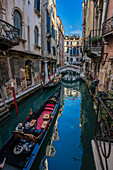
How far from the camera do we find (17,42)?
5.71 meters

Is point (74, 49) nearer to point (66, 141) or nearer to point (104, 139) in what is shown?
point (66, 141)

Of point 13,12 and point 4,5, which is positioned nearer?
point 4,5

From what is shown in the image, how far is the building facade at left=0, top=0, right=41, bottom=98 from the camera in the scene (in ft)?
17.9

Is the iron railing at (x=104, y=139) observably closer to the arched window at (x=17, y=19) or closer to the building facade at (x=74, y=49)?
the arched window at (x=17, y=19)

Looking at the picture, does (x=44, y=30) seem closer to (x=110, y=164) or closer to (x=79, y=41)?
(x=110, y=164)

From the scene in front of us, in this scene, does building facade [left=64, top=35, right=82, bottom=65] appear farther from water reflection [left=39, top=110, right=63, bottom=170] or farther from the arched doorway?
water reflection [left=39, top=110, right=63, bottom=170]

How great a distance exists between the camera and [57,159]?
3441 millimetres

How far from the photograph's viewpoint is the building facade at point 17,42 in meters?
5.46

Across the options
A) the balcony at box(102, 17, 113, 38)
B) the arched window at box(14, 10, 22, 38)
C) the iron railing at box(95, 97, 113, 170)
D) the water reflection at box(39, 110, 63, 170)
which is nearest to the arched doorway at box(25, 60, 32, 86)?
the arched window at box(14, 10, 22, 38)

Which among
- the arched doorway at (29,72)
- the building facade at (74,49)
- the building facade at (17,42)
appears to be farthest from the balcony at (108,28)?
the building facade at (74,49)

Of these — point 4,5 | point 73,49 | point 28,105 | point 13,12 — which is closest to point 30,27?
point 13,12

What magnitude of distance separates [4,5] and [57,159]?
791cm

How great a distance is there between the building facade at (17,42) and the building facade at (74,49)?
2735 cm

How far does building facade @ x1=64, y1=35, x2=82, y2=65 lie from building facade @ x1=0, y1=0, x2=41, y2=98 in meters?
27.3
